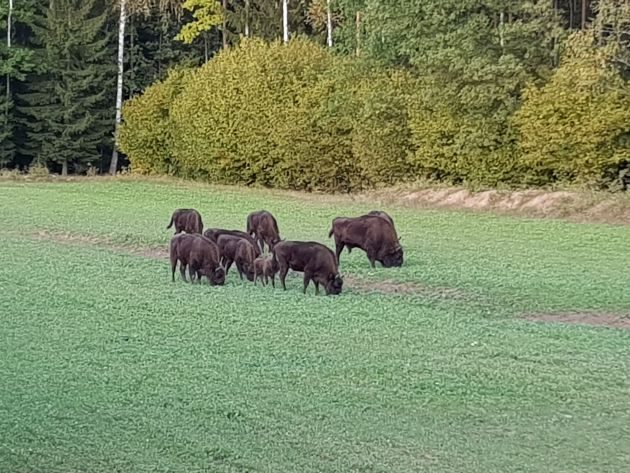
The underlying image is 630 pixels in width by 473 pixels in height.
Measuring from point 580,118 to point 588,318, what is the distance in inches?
648

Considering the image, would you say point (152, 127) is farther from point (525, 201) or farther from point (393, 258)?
point (393, 258)

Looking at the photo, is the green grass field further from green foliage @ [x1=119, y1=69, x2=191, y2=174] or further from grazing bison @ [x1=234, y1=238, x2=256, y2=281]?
green foliage @ [x1=119, y1=69, x2=191, y2=174]

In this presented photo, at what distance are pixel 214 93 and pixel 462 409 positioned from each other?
111ft

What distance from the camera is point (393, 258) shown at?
1542 cm

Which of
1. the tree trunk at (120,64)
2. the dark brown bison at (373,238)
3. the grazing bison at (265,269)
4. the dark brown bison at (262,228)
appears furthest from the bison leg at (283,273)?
the tree trunk at (120,64)

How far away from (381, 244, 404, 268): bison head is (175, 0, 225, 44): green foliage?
3069cm

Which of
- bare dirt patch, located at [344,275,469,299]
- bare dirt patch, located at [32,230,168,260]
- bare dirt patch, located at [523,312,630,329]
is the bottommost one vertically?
bare dirt patch, located at [523,312,630,329]

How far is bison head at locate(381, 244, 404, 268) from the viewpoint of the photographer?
50.5 ft

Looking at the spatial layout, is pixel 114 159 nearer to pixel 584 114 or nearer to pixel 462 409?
pixel 584 114

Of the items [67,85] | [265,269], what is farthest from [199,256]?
[67,85]

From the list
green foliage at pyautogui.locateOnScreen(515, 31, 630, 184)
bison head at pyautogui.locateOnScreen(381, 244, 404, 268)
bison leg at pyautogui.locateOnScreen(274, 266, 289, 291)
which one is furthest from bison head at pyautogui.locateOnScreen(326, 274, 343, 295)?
green foliage at pyautogui.locateOnScreen(515, 31, 630, 184)

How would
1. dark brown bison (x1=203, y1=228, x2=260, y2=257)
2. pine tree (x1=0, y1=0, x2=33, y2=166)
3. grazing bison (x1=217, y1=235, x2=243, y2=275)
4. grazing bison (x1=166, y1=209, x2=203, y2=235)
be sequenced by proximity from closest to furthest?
1. grazing bison (x1=217, y1=235, x2=243, y2=275)
2. dark brown bison (x1=203, y1=228, x2=260, y2=257)
3. grazing bison (x1=166, y1=209, x2=203, y2=235)
4. pine tree (x1=0, y1=0, x2=33, y2=166)

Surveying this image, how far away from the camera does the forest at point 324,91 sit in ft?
89.6

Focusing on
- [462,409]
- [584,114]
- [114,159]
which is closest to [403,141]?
[584,114]
